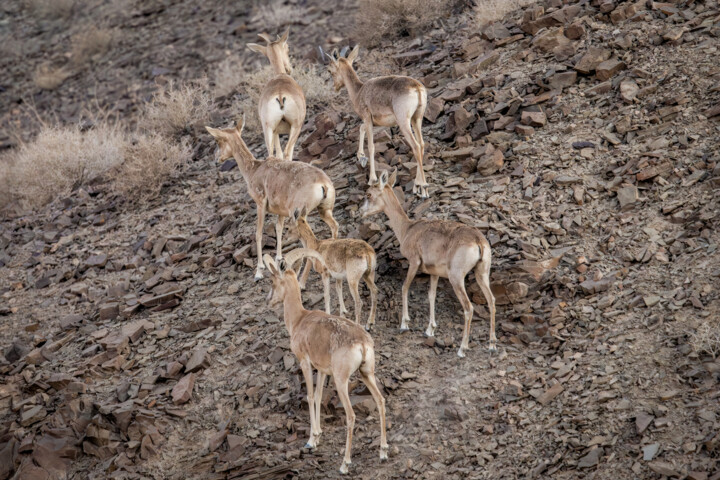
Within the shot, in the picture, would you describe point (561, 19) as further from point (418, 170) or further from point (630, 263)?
point (630, 263)

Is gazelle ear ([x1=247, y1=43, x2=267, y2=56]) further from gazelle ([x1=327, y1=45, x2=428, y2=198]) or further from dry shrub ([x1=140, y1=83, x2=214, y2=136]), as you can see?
dry shrub ([x1=140, y1=83, x2=214, y2=136])

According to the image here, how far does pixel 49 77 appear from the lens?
21.9 meters

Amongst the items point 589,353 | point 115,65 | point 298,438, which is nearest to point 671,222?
point 589,353

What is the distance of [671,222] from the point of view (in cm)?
986

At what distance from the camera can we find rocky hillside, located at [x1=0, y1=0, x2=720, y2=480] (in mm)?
8031

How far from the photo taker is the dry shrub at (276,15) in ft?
68.8

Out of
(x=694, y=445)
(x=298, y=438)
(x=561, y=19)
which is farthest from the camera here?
(x=561, y=19)

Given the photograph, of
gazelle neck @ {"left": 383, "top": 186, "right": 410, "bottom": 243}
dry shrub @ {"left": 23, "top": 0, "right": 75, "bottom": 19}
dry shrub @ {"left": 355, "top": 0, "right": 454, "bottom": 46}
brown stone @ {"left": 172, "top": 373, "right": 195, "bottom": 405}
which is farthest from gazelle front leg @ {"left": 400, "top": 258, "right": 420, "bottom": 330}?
dry shrub @ {"left": 23, "top": 0, "right": 75, "bottom": 19}

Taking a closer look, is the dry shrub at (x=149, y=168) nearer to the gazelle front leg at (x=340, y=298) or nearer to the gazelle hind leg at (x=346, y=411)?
the gazelle front leg at (x=340, y=298)

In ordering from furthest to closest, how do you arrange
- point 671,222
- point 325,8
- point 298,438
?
point 325,8 → point 671,222 → point 298,438

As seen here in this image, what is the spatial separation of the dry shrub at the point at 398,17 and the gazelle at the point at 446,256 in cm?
834

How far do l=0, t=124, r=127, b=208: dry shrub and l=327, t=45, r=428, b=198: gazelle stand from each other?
693cm

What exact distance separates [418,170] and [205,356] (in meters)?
4.23

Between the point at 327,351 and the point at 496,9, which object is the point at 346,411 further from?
the point at 496,9
